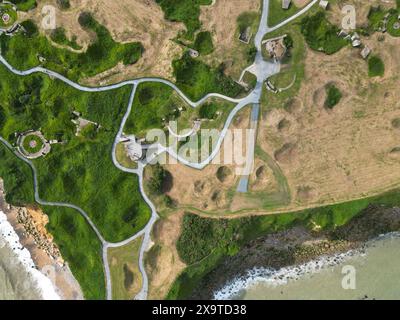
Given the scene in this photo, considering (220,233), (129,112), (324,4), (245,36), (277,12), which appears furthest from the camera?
(129,112)

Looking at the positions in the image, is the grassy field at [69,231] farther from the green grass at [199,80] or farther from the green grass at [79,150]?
→ the green grass at [199,80]

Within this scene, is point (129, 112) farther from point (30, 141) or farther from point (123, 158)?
point (30, 141)

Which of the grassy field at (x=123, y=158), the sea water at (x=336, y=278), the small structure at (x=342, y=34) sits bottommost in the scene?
the sea water at (x=336, y=278)

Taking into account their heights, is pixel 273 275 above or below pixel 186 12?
below

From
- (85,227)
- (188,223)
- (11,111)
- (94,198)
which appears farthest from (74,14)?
(188,223)

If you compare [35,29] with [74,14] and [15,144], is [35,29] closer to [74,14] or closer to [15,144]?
[74,14]

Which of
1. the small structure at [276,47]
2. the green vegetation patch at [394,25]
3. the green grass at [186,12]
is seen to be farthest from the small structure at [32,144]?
the green vegetation patch at [394,25]

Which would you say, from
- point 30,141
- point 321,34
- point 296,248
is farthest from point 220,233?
point 30,141
